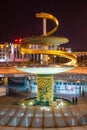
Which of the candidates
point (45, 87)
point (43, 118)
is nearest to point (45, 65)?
point (45, 87)

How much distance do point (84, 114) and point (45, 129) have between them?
179 inches

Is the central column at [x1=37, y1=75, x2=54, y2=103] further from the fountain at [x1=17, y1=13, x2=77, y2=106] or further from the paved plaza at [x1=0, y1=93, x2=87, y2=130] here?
the paved plaza at [x1=0, y1=93, x2=87, y2=130]

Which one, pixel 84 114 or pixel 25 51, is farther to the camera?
pixel 25 51

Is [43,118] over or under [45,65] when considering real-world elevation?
under

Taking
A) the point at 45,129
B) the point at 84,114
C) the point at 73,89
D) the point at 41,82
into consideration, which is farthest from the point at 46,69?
the point at 73,89

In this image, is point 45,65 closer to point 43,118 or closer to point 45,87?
point 45,87

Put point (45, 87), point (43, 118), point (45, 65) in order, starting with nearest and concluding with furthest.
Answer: point (43, 118), point (45, 65), point (45, 87)

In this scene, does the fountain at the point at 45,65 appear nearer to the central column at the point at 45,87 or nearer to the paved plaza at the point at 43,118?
the central column at the point at 45,87

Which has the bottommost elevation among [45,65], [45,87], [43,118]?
[43,118]

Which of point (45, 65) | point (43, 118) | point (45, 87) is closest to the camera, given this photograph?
point (43, 118)

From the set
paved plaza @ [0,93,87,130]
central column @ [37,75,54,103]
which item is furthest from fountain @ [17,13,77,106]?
paved plaza @ [0,93,87,130]

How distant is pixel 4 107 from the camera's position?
20.9 meters

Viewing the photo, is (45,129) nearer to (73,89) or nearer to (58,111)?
(58,111)

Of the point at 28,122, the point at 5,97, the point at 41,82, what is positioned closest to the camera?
the point at 28,122
